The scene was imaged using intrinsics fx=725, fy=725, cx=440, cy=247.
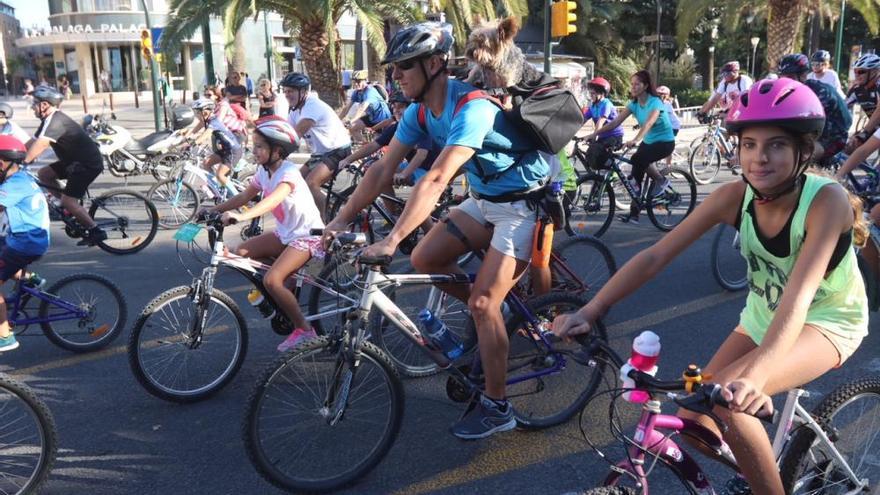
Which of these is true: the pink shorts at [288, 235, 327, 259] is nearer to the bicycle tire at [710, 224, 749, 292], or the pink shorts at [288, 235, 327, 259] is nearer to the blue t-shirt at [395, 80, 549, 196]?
the blue t-shirt at [395, 80, 549, 196]

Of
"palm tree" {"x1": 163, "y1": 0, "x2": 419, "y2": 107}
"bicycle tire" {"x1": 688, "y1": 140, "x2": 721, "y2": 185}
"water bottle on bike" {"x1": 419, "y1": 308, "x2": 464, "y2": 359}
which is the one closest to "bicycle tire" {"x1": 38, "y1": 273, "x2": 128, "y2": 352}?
"water bottle on bike" {"x1": 419, "y1": 308, "x2": 464, "y2": 359}

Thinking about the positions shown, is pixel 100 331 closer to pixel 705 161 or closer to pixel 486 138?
pixel 486 138

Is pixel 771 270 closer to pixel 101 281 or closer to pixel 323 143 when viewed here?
pixel 101 281

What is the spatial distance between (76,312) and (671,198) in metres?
6.40

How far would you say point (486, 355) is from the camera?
3621 mm

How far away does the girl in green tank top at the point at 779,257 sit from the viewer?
219cm

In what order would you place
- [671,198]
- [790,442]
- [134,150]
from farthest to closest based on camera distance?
[134,150] → [671,198] → [790,442]

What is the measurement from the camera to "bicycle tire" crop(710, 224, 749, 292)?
6.26 m

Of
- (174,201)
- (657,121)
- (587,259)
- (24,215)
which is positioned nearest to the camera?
(24,215)

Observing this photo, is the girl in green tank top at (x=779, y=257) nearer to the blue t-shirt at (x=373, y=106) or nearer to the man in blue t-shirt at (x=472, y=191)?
the man in blue t-shirt at (x=472, y=191)

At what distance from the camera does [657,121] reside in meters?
8.37

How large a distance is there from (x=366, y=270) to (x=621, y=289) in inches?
53.6

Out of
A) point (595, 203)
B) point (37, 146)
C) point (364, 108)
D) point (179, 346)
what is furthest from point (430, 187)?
point (364, 108)

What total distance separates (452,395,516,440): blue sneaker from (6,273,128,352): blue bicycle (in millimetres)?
2941
